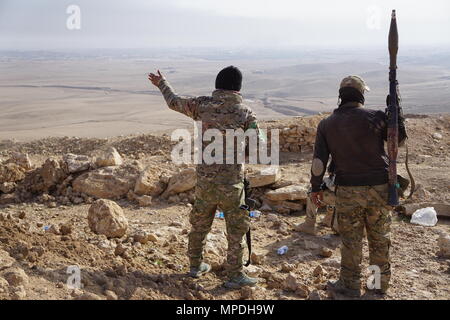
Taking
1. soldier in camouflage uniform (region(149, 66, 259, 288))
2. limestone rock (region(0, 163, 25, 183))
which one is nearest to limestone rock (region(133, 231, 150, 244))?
soldier in camouflage uniform (region(149, 66, 259, 288))

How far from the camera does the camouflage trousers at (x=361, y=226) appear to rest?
156 inches

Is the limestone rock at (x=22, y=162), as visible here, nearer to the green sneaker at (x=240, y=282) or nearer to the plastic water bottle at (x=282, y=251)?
the plastic water bottle at (x=282, y=251)

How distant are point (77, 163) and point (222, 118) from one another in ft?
14.6

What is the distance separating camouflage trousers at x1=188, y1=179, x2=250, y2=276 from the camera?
4.07 m

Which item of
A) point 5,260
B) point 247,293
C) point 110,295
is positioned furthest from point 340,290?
point 5,260

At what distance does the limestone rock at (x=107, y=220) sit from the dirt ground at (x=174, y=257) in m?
0.12

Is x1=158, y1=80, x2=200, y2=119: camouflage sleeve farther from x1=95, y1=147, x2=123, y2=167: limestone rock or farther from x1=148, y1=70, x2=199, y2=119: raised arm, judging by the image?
x1=95, y1=147, x2=123, y2=167: limestone rock

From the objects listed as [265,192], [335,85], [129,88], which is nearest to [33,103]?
[129,88]

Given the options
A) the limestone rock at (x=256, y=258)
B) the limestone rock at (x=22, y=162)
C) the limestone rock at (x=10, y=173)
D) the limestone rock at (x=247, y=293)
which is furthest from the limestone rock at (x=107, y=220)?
the limestone rock at (x=22, y=162)

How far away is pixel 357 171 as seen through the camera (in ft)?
13.0

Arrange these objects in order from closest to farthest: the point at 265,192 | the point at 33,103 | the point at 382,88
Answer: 1. the point at 265,192
2. the point at 33,103
3. the point at 382,88

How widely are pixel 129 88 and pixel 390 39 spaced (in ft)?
252

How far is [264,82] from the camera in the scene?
86.9 meters
